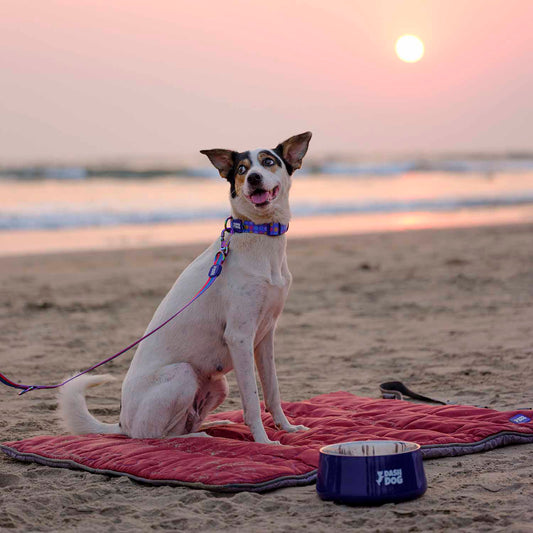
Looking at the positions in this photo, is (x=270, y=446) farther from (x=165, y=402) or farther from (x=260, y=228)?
(x=260, y=228)

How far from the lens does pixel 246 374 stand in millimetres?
4266

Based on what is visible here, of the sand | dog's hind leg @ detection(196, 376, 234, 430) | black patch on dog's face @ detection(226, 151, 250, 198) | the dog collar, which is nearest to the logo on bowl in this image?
the sand

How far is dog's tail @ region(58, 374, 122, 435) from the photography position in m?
4.39

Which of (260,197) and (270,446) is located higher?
(260,197)

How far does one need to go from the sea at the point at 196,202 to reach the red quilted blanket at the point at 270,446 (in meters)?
9.47

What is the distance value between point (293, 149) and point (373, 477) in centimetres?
194

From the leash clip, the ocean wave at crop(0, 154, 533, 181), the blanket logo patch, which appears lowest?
the blanket logo patch

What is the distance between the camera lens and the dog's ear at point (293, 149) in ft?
14.5

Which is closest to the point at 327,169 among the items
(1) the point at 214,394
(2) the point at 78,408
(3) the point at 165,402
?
(1) the point at 214,394

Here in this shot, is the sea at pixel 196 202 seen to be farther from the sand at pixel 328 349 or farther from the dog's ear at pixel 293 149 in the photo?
the dog's ear at pixel 293 149

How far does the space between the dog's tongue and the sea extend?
971 cm

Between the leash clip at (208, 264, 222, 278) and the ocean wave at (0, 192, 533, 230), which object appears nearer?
the leash clip at (208, 264, 222, 278)

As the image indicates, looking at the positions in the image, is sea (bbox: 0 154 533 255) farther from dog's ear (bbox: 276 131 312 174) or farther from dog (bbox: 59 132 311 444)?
dog's ear (bbox: 276 131 312 174)

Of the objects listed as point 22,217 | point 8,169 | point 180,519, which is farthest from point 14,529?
point 8,169
